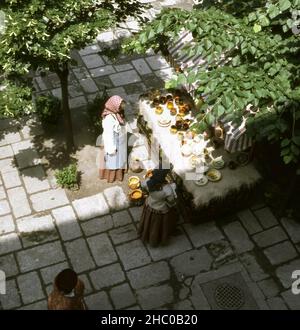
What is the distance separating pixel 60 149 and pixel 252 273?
466 centimetres

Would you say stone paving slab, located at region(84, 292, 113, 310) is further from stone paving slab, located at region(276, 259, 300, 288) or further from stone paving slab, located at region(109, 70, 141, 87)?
stone paving slab, located at region(109, 70, 141, 87)

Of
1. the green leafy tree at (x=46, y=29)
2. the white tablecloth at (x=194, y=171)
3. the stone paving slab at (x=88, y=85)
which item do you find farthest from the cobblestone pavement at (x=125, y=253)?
the stone paving slab at (x=88, y=85)

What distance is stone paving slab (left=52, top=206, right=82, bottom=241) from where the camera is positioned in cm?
901

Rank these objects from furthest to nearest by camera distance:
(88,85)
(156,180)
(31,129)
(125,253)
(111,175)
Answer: (88,85), (31,129), (111,175), (125,253), (156,180)

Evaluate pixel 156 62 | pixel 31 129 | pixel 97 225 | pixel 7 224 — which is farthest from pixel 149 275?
pixel 156 62

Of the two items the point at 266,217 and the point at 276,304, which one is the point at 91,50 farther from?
the point at 276,304

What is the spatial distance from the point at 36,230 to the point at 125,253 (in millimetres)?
1706

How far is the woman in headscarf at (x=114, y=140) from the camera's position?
9234 mm

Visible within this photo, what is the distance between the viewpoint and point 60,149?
1042 centimetres

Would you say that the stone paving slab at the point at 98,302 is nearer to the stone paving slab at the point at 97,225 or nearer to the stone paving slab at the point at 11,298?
the stone paving slab at the point at 11,298

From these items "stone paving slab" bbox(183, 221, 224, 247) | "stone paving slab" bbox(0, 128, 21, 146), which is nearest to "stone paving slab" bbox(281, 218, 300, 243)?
"stone paving slab" bbox(183, 221, 224, 247)

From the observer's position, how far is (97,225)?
918cm

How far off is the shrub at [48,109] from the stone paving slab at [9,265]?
3151mm

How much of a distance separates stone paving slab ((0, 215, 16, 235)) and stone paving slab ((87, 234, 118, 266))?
1458 millimetres
